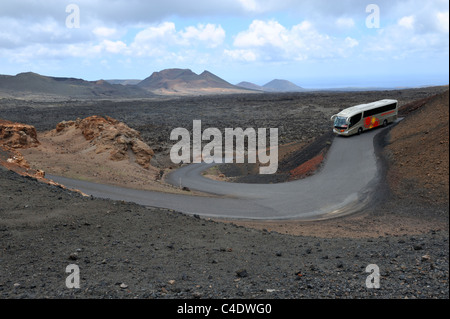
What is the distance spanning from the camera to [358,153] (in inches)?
670

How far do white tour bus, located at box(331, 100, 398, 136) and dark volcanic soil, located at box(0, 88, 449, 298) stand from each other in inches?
470

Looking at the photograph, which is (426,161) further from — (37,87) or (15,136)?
(37,87)

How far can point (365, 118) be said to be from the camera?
24.0 metres

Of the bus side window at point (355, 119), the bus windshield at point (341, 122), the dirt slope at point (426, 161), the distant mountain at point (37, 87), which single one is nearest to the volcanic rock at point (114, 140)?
the bus windshield at point (341, 122)

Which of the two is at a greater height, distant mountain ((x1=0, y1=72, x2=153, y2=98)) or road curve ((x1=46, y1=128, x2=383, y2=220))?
distant mountain ((x1=0, y1=72, x2=153, y2=98))

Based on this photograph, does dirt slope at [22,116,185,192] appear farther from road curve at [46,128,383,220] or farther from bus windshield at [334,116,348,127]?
bus windshield at [334,116,348,127]

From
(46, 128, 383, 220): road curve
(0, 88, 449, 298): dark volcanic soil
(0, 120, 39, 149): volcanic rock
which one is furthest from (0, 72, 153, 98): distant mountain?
(0, 88, 449, 298): dark volcanic soil

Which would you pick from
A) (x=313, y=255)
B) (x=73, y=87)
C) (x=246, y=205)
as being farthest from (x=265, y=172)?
(x=73, y=87)

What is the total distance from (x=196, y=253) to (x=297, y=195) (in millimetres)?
10364

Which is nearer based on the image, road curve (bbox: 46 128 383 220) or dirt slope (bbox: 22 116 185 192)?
road curve (bbox: 46 128 383 220)

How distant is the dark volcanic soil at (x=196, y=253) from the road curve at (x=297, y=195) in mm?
1329

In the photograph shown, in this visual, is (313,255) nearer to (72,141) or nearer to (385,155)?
(385,155)

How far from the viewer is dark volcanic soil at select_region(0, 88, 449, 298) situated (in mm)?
5445

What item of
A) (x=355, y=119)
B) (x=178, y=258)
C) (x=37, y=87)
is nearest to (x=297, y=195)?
(x=355, y=119)
